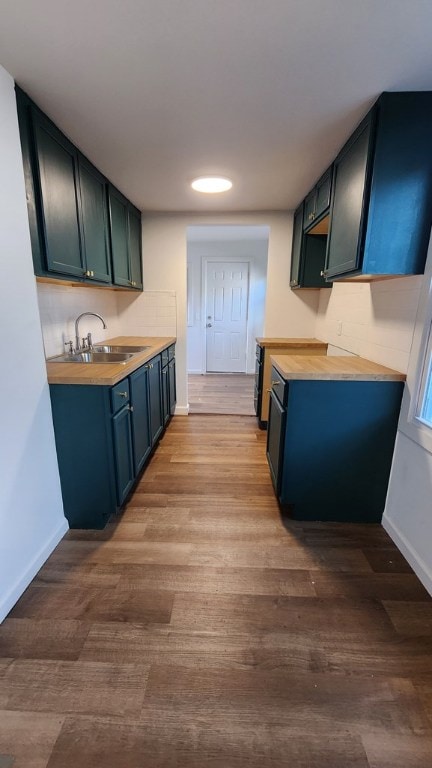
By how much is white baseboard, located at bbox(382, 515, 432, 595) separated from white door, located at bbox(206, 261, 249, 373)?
4.27m

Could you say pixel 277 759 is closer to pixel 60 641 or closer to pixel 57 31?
pixel 60 641

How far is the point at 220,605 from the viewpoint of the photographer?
1.42 m

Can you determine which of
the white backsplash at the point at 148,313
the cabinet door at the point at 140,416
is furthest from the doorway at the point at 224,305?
the cabinet door at the point at 140,416

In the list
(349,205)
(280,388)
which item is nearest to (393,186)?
(349,205)

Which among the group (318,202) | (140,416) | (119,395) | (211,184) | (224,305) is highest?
(211,184)

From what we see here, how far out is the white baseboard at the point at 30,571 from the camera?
4.49 ft

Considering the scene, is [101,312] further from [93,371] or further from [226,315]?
[226,315]

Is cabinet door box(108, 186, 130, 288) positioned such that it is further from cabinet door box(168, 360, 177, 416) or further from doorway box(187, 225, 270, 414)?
doorway box(187, 225, 270, 414)

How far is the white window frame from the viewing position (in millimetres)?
1569

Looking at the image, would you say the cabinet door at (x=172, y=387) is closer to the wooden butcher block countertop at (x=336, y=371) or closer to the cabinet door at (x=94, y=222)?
the cabinet door at (x=94, y=222)

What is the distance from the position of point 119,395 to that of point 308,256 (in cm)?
233

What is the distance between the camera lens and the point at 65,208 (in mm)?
1829

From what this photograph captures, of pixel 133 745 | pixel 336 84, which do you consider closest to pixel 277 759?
pixel 133 745

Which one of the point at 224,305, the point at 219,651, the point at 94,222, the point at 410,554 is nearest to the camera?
the point at 219,651
